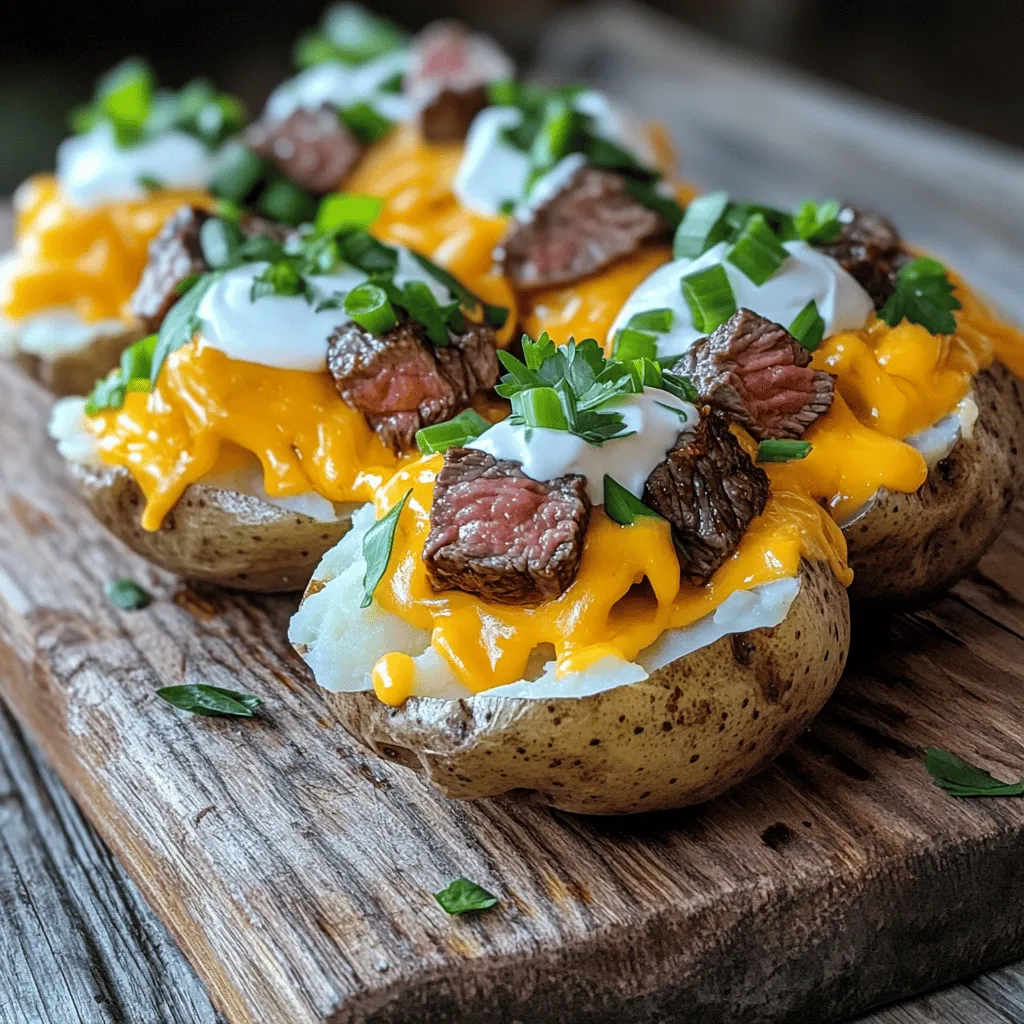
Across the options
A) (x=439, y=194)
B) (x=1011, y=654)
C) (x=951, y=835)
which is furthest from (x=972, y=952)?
(x=439, y=194)

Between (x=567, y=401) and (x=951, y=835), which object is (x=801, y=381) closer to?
(x=567, y=401)

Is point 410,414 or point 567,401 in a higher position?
point 567,401

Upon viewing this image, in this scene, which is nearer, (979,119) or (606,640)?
(606,640)

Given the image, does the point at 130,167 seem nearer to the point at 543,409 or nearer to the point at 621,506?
the point at 543,409

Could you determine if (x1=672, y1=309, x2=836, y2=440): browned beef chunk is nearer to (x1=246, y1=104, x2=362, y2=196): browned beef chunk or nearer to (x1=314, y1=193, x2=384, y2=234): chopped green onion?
(x1=314, y1=193, x2=384, y2=234): chopped green onion

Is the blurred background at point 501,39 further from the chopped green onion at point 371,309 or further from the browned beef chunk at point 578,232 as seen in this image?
the chopped green onion at point 371,309

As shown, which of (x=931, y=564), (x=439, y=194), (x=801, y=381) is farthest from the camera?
(x=439, y=194)

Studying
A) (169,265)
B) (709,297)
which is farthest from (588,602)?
(169,265)

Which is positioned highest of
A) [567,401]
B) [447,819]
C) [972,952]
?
[567,401]
